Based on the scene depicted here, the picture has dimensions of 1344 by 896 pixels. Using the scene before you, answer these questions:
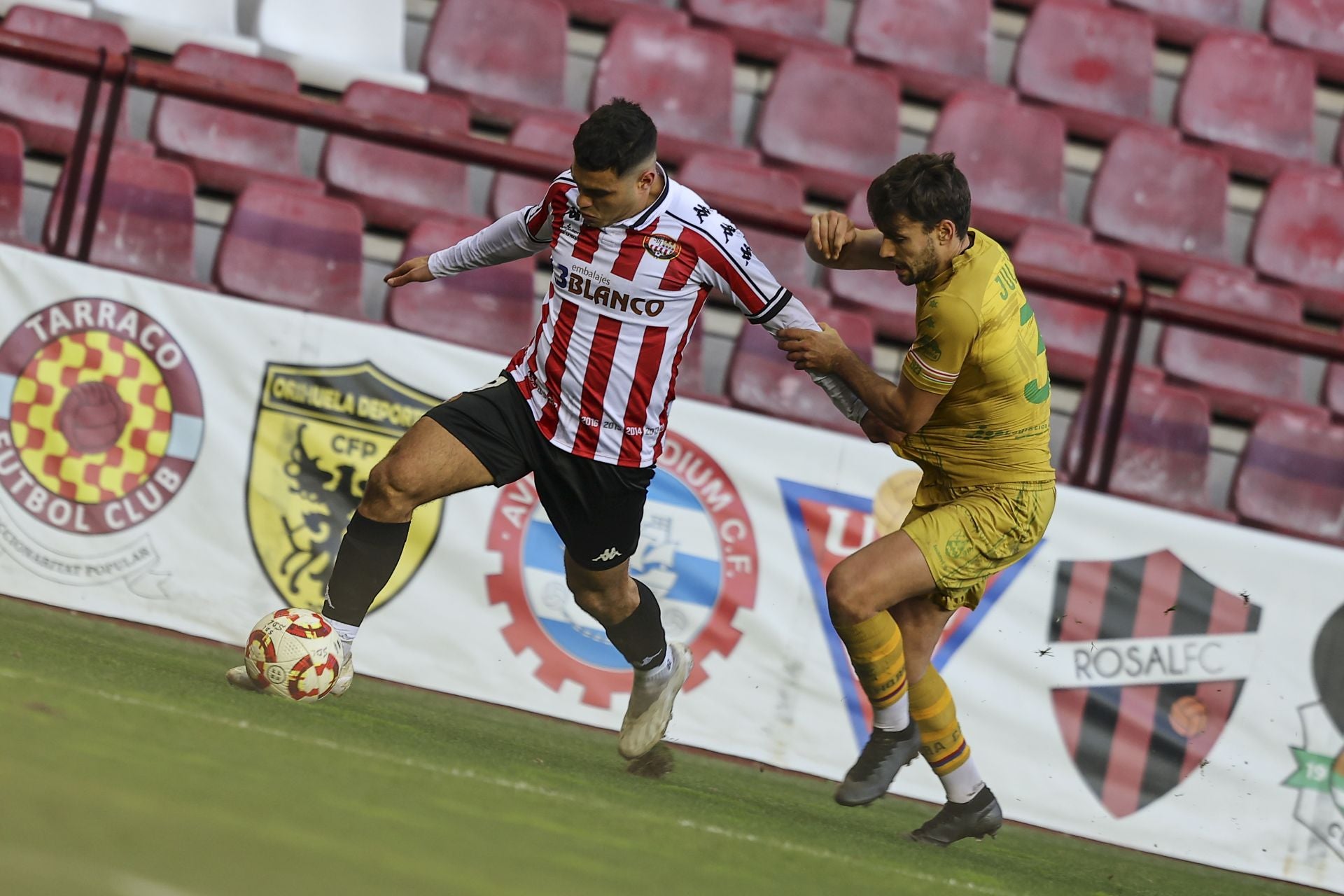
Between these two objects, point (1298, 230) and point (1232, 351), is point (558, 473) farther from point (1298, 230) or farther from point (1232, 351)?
point (1298, 230)

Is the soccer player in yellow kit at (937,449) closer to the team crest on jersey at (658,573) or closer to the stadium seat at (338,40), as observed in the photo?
the team crest on jersey at (658,573)

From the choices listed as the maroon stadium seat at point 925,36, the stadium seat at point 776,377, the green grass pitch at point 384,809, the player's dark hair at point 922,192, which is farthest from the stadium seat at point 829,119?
the player's dark hair at point 922,192

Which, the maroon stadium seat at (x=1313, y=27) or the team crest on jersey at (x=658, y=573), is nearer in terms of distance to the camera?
the team crest on jersey at (x=658, y=573)

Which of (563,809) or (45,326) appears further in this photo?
(45,326)

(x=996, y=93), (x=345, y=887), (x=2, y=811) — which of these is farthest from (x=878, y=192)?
(x=996, y=93)

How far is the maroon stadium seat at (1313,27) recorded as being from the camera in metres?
8.82

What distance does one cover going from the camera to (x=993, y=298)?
13.4 feet

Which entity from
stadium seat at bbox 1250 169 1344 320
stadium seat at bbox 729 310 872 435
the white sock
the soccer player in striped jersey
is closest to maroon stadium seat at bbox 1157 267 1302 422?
stadium seat at bbox 1250 169 1344 320

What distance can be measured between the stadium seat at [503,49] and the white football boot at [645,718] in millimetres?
3948

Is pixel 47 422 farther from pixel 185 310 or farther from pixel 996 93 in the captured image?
pixel 996 93

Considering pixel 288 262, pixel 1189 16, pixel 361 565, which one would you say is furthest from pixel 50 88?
pixel 1189 16

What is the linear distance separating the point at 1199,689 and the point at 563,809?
2.99 meters

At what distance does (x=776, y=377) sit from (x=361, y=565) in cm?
273

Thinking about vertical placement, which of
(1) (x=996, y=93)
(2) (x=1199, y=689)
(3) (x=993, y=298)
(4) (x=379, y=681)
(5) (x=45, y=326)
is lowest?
(4) (x=379, y=681)
